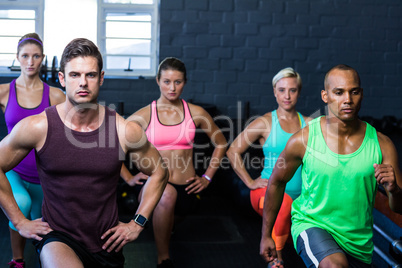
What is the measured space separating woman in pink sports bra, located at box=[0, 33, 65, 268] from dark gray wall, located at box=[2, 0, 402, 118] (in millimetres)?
2257

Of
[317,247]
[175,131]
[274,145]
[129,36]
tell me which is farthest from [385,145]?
[129,36]

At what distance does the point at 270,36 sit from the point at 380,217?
303cm

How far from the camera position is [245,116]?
5.95 meters

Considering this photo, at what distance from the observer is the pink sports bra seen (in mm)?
3775

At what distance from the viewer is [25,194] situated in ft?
10.5

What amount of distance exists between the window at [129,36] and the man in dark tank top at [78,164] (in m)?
3.58

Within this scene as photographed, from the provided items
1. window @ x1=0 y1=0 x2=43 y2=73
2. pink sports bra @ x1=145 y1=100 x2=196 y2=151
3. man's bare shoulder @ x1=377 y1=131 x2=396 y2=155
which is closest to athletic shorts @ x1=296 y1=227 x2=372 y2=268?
man's bare shoulder @ x1=377 y1=131 x2=396 y2=155

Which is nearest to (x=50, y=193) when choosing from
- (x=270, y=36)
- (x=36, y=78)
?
(x=36, y=78)

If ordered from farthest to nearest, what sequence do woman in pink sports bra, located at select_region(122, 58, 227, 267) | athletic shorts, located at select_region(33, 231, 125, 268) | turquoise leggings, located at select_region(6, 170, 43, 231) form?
woman in pink sports bra, located at select_region(122, 58, 227, 267) → turquoise leggings, located at select_region(6, 170, 43, 231) → athletic shorts, located at select_region(33, 231, 125, 268)

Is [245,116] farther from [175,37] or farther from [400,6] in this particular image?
[400,6]

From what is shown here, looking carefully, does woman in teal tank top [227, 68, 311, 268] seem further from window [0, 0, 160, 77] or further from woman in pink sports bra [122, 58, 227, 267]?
window [0, 0, 160, 77]

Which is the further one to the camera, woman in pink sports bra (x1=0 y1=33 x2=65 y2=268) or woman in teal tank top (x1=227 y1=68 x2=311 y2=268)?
woman in teal tank top (x1=227 y1=68 x2=311 y2=268)

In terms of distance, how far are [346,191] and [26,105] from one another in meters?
2.21

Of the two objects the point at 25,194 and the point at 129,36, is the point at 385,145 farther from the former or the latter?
the point at 129,36
